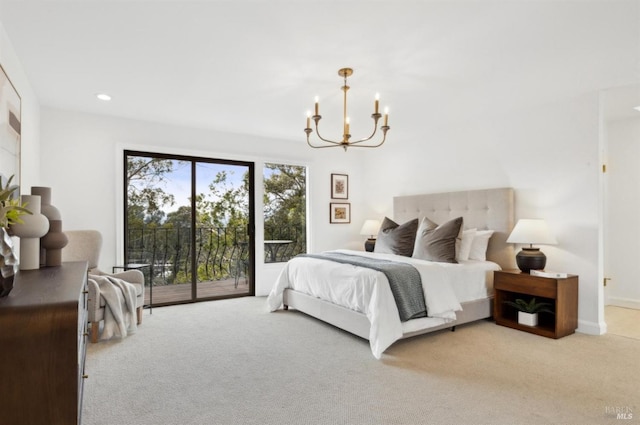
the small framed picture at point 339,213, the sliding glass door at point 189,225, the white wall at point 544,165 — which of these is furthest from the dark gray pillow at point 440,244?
the sliding glass door at point 189,225

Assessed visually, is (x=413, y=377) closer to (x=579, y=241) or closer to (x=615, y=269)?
(x=579, y=241)

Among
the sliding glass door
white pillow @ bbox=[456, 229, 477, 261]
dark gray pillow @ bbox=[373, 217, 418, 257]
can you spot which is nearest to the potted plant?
white pillow @ bbox=[456, 229, 477, 261]

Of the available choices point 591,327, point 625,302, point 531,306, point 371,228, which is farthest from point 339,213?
point 625,302

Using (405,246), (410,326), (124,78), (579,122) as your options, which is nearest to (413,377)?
(410,326)

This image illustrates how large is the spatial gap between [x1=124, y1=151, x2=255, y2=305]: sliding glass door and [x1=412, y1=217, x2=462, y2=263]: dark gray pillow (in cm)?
249

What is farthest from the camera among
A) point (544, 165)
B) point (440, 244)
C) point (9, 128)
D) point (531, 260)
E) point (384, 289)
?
point (440, 244)

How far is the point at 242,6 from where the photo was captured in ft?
7.10

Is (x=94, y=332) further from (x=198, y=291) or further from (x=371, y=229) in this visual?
(x=371, y=229)

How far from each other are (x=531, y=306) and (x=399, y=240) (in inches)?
64.7

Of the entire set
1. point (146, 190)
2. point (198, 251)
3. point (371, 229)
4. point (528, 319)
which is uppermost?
point (146, 190)

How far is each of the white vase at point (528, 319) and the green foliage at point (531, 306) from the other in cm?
4

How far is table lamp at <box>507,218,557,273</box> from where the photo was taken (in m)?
3.72

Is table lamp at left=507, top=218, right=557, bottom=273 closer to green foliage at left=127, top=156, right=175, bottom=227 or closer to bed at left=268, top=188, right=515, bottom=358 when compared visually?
bed at left=268, top=188, right=515, bottom=358

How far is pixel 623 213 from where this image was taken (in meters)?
4.65
